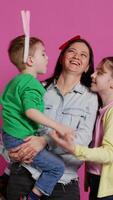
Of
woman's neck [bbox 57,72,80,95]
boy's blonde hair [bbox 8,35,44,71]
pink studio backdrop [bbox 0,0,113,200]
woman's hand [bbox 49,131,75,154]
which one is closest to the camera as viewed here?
woman's hand [bbox 49,131,75,154]

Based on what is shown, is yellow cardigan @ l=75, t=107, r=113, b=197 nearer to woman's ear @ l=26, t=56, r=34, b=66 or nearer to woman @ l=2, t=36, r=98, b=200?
woman @ l=2, t=36, r=98, b=200

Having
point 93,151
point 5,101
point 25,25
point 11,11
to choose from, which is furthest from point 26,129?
point 11,11

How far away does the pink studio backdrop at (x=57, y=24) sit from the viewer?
7.34 ft

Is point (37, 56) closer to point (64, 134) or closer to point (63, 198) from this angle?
point (64, 134)

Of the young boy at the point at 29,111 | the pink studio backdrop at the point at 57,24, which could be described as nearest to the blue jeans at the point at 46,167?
the young boy at the point at 29,111

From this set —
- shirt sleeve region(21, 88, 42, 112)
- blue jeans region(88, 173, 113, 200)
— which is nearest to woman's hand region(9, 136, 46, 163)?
shirt sleeve region(21, 88, 42, 112)

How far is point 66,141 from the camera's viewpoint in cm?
147

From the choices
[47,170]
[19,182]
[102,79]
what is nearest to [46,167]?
[47,170]

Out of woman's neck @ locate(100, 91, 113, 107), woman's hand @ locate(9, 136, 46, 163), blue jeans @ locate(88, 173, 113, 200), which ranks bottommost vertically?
blue jeans @ locate(88, 173, 113, 200)

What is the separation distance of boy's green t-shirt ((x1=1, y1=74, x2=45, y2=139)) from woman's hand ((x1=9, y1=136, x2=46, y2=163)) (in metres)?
0.03

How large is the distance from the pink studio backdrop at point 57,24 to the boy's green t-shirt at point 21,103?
690 mm

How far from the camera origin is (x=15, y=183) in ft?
5.36

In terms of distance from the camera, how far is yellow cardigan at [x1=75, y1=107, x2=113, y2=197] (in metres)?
1.48

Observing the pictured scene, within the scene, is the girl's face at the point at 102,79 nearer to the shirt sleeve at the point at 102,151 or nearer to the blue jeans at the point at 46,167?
the shirt sleeve at the point at 102,151
